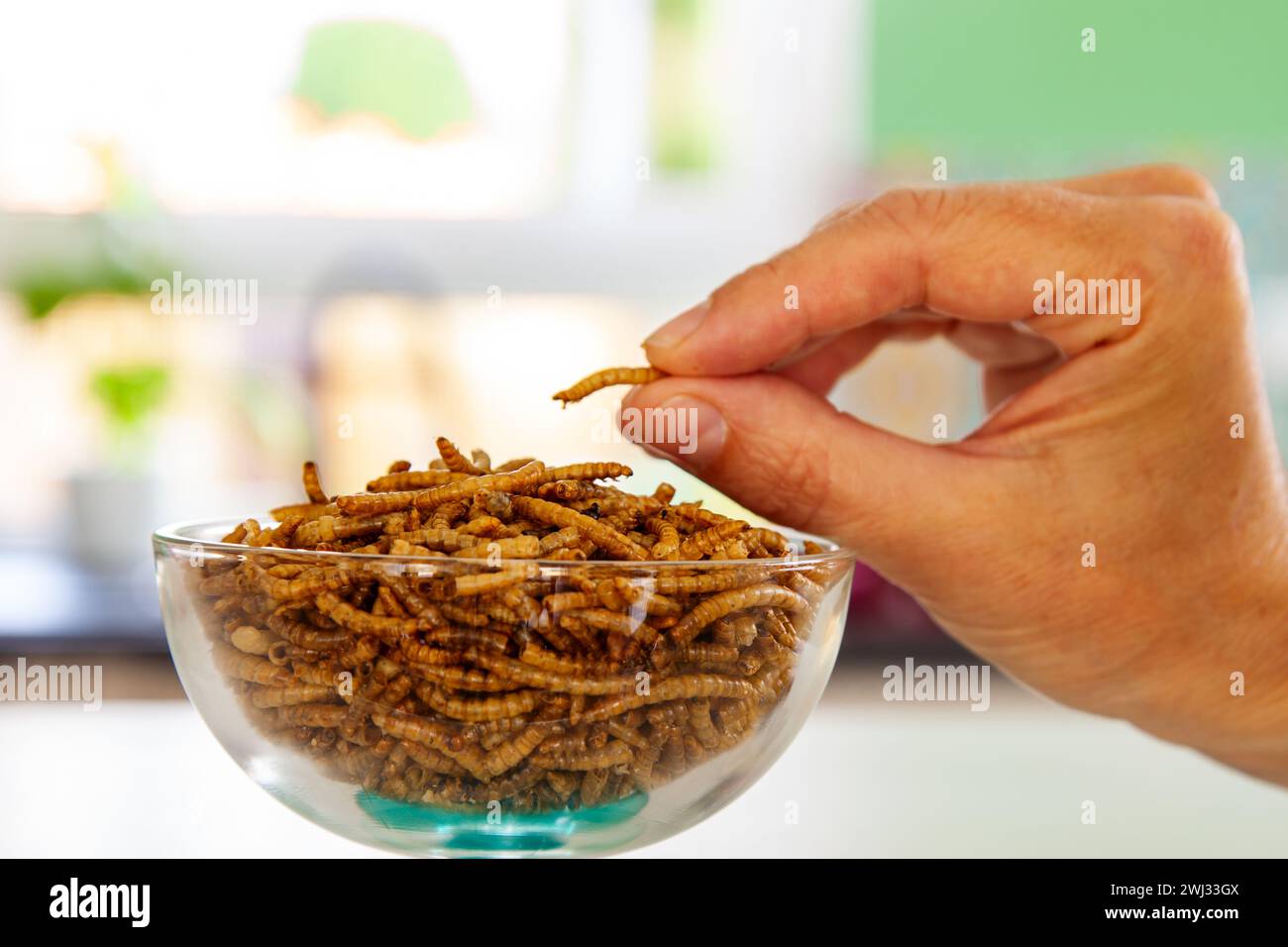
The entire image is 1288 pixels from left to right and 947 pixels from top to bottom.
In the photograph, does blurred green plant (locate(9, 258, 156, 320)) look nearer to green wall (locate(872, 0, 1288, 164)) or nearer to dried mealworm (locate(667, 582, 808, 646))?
green wall (locate(872, 0, 1288, 164))

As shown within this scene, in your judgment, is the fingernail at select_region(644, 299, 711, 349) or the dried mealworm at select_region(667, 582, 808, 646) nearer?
the dried mealworm at select_region(667, 582, 808, 646)

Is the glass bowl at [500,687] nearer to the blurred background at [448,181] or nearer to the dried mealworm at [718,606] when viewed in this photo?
the dried mealworm at [718,606]

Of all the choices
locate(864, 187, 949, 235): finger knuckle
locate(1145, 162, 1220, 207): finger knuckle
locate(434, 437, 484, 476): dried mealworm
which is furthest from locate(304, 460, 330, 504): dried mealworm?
locate(1145, 162, 1220, 207): finger knuckle

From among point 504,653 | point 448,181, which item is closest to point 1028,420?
point 504,653

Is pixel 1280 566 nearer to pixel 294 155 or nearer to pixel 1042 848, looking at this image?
pixel 1042 848

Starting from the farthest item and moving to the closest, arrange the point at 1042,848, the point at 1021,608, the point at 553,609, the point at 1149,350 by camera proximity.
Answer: the point at 1042,848, the point at 1021,608, the point at 1149,350, the point at 553,609

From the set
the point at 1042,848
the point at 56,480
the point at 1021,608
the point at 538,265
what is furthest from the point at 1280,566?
the point at 56,480

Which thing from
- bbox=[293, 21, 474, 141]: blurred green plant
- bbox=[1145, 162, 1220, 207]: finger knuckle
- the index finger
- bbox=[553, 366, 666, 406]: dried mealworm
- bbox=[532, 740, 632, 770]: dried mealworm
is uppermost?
bbox=[293, 21, 474, 141]: blurred green plant
